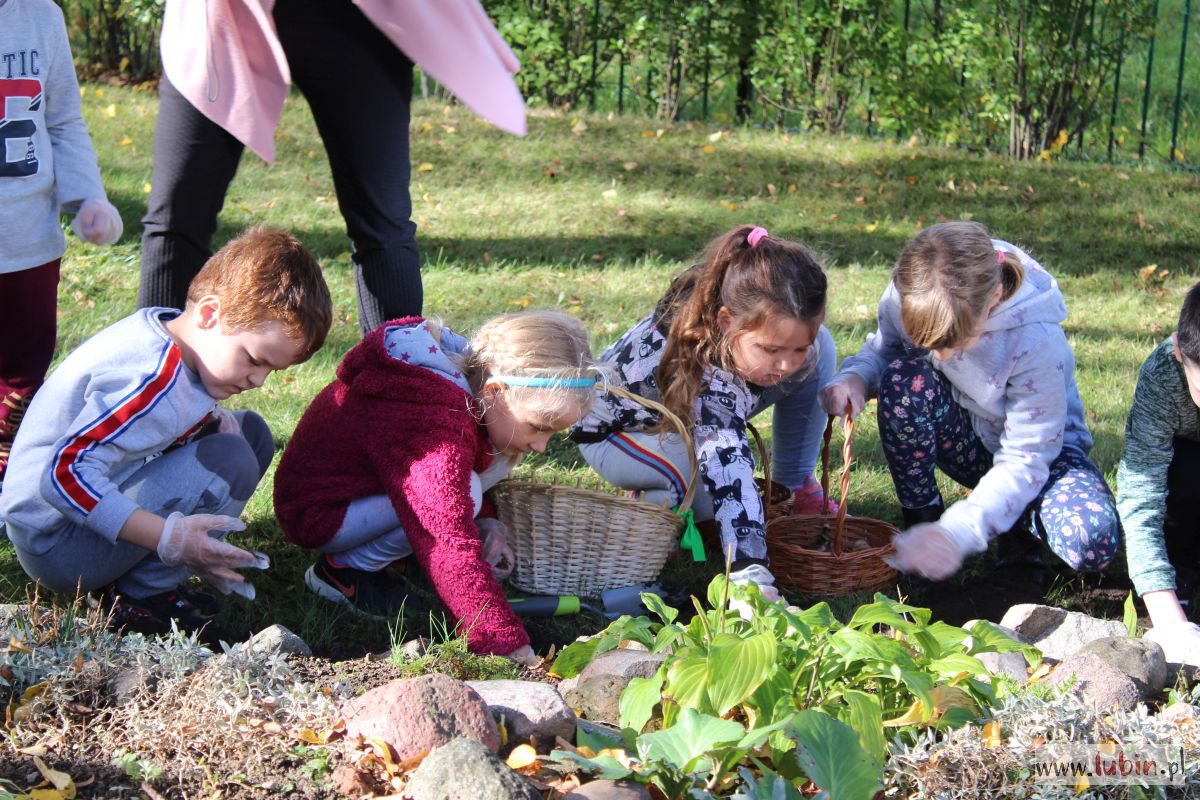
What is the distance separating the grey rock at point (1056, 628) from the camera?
103 inches

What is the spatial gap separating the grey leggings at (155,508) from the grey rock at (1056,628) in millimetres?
1690

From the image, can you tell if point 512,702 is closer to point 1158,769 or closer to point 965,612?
point 1158,769

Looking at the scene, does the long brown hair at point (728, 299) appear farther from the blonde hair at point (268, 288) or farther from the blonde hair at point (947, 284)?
the blonde hair at point (268, 288)

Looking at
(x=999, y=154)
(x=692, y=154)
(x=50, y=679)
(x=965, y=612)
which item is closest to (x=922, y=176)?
(x=999, y=154)

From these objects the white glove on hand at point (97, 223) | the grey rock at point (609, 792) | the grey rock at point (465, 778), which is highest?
the white glove on hand at point (97, 223)

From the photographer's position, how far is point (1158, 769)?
1.89 metres

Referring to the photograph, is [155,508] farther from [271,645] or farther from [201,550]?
[271,645]

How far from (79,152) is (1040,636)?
251cm

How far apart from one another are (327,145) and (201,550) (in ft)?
4.13

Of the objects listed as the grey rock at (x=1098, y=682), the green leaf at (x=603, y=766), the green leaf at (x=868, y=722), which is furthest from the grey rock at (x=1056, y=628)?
Answer: the green leaf at (x=603, y=766)

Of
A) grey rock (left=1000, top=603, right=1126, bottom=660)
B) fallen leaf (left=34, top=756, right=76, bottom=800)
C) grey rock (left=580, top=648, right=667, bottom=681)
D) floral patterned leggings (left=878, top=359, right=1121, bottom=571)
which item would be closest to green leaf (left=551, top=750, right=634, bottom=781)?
grey rock (left=580, top=648, right=667, bottom=681)

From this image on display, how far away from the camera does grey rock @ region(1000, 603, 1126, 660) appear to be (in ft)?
8.55

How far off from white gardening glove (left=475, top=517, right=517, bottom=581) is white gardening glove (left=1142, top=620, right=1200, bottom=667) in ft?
4.66

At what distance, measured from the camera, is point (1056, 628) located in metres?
2.65
